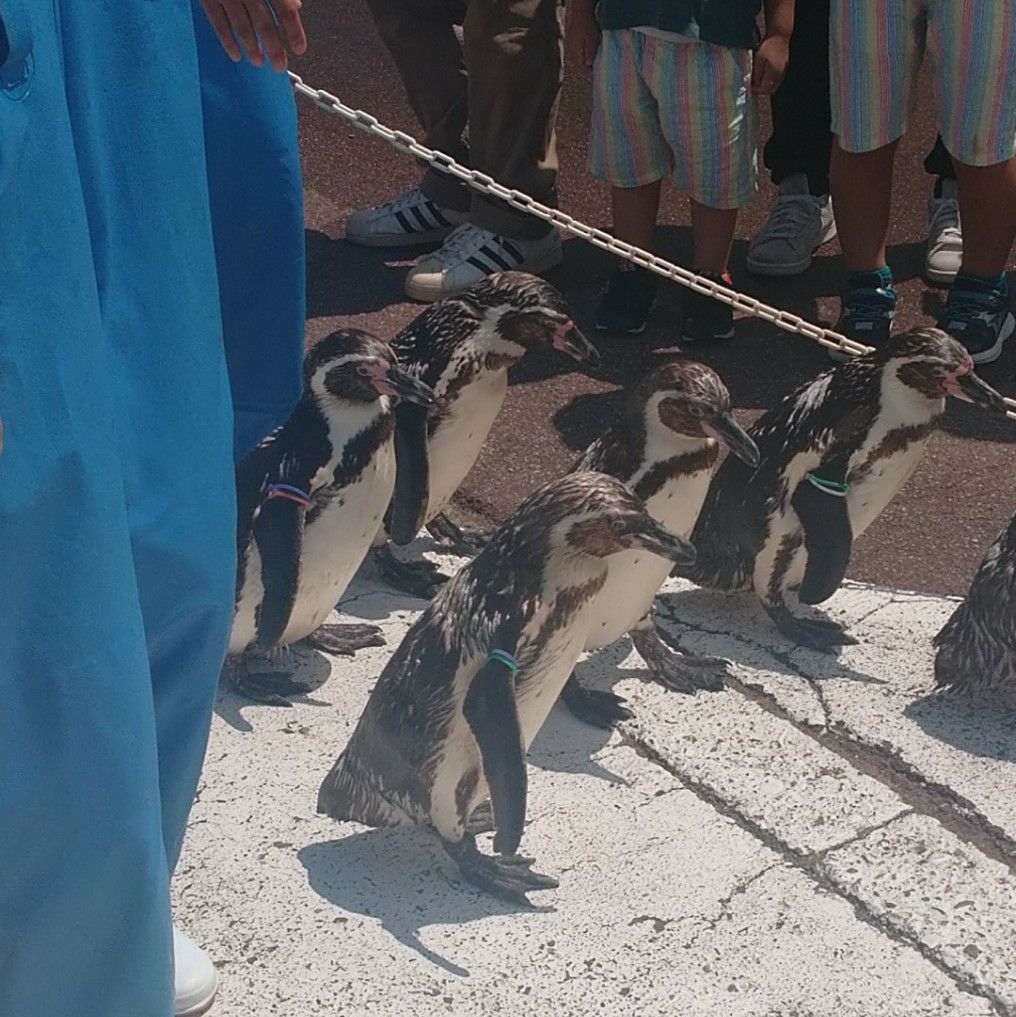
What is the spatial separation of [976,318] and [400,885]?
247 cm

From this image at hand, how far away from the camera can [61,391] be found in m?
1.19

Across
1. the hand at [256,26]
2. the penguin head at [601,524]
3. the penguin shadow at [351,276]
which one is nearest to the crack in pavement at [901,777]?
the penguin head at [601,524]

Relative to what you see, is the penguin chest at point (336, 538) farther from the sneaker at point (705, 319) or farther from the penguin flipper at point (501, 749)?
the sneaker at point (705, 319)

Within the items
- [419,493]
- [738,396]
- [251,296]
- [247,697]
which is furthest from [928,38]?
[251,296]

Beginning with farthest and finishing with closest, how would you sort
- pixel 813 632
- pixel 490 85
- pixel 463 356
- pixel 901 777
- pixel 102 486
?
pixel 490 85, pixel 463 356, pixel 813 632, pixel 901 777, pixel 102 486

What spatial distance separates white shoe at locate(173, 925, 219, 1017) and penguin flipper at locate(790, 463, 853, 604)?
1.27 metres

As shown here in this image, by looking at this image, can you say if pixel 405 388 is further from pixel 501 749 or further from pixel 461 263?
pixel 461 263

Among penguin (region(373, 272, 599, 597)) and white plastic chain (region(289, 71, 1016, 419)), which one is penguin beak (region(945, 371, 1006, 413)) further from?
penguin (region(373, 272, 599, 597))

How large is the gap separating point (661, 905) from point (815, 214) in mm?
3120

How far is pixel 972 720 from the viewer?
102 inches

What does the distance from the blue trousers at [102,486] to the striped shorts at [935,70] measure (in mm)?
2730

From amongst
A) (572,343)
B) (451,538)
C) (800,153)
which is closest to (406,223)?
(800,153)

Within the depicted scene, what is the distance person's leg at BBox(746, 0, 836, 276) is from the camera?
15.5 ft

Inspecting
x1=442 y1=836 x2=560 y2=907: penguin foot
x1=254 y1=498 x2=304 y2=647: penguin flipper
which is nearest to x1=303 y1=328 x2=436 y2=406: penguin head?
x1=254 y1=498 x2=304 y2=647: penguin flipper
